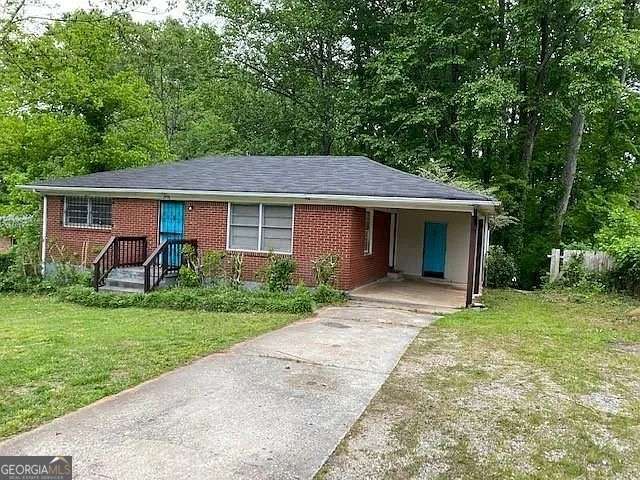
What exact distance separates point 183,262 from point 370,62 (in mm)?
13306

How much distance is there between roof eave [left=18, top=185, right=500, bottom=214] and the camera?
11.2m

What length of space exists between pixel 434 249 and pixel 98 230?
958 cm

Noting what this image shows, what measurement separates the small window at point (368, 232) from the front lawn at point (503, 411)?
15.6 ft

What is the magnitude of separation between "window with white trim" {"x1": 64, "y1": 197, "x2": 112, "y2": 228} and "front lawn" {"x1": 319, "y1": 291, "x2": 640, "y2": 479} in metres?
9.81

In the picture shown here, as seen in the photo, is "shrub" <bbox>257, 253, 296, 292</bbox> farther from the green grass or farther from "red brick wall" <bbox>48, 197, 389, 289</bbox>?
the green grass

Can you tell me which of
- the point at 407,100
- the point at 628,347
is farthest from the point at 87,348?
the point at 407,100

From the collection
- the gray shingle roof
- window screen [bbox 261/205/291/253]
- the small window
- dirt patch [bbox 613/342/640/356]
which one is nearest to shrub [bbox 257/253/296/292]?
window screen [bbox 261/205/291/253]

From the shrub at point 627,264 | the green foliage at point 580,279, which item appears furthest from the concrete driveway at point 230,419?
the shrub at point 627,264

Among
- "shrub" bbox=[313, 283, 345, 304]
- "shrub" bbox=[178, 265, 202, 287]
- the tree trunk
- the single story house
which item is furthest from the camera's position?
the tree trunk

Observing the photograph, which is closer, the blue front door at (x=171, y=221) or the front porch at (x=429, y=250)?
the blue front door at (x=171, y=221)

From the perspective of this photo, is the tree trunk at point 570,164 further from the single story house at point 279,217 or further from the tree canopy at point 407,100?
the single story house at point 279,217

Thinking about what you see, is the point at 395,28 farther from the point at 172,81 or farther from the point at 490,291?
the point at 172,81

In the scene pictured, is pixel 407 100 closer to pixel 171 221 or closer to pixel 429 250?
pixel 429 250

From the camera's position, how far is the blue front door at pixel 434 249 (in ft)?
54.0
